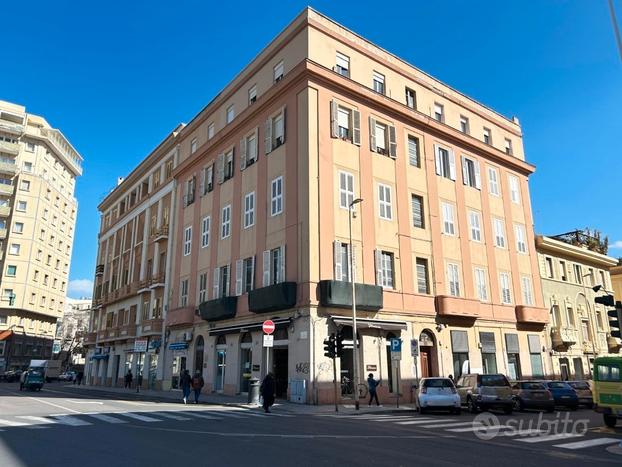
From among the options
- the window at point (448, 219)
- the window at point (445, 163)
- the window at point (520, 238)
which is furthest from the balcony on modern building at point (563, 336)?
the window at point (445, 163)

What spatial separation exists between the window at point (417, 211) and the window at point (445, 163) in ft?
10.1

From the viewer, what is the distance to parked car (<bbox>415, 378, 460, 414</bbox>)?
1864cm

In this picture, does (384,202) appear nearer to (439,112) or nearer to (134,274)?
(439,112)

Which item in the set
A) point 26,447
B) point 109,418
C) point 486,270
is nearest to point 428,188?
point 486,270

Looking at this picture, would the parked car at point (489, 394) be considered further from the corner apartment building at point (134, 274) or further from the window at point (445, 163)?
the corner apartment building at point (134, 274)

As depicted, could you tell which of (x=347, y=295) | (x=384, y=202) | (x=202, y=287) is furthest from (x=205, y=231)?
(x=347, y=295)

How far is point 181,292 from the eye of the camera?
1374 inches

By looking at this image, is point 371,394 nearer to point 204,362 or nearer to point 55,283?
point 204,362

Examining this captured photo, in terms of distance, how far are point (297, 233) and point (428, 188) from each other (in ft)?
33.1

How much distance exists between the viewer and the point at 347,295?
2320 cm

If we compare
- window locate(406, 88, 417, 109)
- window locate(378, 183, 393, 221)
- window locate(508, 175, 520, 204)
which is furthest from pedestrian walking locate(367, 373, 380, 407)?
window locate(508, 175, 520, 204)

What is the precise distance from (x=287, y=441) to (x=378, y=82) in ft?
79.9

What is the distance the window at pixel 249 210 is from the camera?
93.8 ft

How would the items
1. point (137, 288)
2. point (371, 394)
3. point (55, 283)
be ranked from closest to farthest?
point (371, 394) < point (137, 288) < point (55, 283)
